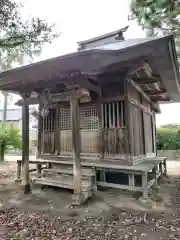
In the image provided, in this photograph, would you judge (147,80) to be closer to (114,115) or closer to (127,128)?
(114,115)

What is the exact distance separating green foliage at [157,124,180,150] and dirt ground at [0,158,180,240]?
864cm

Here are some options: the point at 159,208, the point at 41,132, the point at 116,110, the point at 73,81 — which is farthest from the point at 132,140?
the point at 41,132

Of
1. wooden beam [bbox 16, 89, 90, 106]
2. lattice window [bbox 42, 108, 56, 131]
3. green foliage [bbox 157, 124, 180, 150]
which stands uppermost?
wooden beam [bbox 16, 89, 90, 106]

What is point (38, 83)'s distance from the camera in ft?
16.1

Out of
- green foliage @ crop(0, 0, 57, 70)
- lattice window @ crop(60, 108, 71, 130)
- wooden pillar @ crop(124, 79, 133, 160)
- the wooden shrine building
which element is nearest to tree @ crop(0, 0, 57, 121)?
green foliage @ crop(0, 0, 57, 70)

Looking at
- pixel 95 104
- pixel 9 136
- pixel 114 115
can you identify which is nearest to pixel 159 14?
pixel 95 104

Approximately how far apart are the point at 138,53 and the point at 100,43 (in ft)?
13.8

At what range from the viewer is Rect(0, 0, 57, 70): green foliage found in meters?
7.57

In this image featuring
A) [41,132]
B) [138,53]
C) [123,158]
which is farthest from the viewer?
[41,132]

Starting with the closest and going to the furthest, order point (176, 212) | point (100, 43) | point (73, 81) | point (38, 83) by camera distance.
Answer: point (176, 212), point (73, 81), point (38, 83), point (100, 43)

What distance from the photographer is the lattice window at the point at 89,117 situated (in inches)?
226

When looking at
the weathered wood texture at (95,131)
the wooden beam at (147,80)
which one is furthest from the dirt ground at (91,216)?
the wooden beam at (147,80)

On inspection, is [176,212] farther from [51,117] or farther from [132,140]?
[51,117]

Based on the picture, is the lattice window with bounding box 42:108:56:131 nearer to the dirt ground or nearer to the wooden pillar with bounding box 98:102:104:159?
the wooden pillar with bounding box 98:102:104:159
